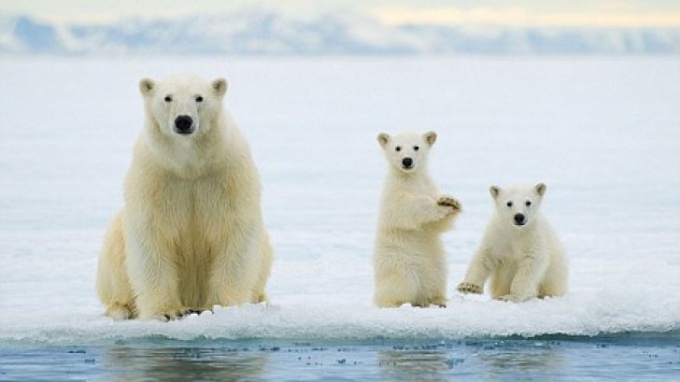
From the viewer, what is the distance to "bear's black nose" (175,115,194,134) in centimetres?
695

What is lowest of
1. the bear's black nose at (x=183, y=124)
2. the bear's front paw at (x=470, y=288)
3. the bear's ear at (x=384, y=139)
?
the bear's front paw at (x=470, y=288)

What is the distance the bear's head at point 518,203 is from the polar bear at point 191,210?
147 cm

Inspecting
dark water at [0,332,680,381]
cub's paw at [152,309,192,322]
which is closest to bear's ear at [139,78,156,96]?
cub's paw at [152,309,192,322]

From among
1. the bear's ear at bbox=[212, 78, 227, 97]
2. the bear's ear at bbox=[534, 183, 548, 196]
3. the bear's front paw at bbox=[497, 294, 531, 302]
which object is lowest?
the bear's front paw at bbox=[497, 294, 531, 302]

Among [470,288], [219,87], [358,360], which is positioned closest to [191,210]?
[219,87]

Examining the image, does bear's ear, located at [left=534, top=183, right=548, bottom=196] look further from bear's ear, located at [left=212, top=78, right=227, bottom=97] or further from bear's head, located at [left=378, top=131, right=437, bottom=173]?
bear's ear, located at [left=212, top=78, right=227, bottom=97]

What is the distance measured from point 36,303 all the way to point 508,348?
10.7 ft

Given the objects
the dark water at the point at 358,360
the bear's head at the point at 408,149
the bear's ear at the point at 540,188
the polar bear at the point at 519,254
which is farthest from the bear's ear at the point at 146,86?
the bear's ear at the point at 540,188

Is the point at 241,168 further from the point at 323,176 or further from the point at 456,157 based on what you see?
the point at 456,157

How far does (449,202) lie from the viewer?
7.80 meters

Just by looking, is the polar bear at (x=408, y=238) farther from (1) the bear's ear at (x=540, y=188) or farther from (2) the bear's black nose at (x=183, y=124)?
(2) the bear's black nose at (x=183, y=124)

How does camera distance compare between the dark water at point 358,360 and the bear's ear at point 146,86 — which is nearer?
the dark water at point 358,360

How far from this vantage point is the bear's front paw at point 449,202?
778 cm

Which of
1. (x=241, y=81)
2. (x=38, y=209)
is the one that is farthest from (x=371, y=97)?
(x=38, y=209)
